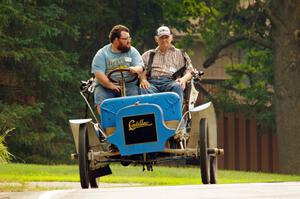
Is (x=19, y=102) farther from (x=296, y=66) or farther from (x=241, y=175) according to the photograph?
(x=241, y=175)

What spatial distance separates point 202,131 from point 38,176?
14.2ft

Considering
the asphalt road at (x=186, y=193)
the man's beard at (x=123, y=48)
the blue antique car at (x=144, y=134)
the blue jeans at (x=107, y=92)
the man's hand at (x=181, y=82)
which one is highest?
the man's beard at (x=123, y=48)

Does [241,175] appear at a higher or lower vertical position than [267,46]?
lower

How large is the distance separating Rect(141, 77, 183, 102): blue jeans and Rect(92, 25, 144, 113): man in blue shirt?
180 millimetres

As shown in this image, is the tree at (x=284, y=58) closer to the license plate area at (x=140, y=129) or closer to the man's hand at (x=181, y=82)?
the man's hand at (x=181, y=82)

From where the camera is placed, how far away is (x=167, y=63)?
16703 mm

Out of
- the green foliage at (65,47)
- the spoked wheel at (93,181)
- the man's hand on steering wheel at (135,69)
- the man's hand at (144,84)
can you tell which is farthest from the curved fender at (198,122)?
the green foliage at (65,47)

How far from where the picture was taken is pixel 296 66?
30672mm

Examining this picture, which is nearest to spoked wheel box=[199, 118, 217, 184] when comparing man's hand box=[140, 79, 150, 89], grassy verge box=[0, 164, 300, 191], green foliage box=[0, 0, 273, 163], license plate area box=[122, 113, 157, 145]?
license plate area box=[122, 113, 157, 145]

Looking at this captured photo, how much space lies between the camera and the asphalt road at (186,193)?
11875 mm

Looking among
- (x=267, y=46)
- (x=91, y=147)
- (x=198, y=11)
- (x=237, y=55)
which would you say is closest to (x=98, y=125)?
(x=91, y=147)

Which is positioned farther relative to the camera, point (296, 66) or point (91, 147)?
point (296, 66)

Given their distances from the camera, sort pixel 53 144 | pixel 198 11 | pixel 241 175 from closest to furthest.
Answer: pixel 241 175, pixel 53 144, pixel 198 11

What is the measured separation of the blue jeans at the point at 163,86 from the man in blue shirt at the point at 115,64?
0.18 meters
